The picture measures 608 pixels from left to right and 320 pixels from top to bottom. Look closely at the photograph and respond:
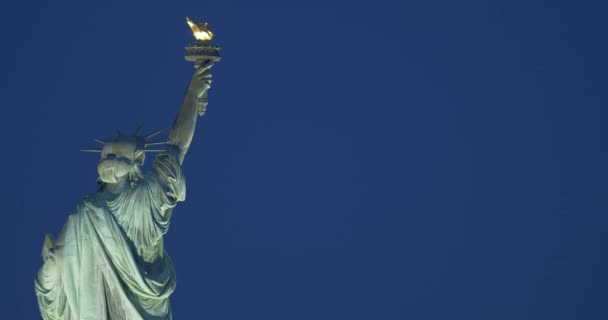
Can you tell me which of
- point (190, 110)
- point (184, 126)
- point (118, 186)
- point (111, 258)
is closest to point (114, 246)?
point (111, 258)

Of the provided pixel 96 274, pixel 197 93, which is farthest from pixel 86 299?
pixel 197 93

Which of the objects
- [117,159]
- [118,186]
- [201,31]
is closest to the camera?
[117,159]

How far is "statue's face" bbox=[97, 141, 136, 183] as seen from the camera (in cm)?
2078

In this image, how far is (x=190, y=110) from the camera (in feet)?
69.7

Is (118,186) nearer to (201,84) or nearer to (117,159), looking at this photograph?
(117,159)

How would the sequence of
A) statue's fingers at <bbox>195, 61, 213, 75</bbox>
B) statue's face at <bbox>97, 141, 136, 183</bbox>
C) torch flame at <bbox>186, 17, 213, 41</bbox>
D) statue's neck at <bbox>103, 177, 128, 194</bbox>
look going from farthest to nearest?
statue's fingers at <bbox>195, 61, 213, 75</bbox> < torch flame at <bbox>186, 17, 213, 41</bbox> < statue's neck at <bbox>103, 177, 128, 194</bbox> < statue's face at <bbox>97, 141, 136, 183</bbox>

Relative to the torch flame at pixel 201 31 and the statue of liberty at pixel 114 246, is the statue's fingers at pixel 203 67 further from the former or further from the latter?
the statue of liberty at pixel 114 246

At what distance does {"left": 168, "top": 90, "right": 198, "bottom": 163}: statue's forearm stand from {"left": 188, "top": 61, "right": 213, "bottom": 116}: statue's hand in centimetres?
3

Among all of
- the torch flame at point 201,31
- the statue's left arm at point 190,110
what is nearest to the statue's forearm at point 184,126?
the statue's left arm at point 190,110

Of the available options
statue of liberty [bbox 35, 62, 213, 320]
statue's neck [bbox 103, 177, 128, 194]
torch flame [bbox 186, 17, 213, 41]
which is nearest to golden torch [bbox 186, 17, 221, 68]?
torch flame [bbox 186, 17, 213, 41]

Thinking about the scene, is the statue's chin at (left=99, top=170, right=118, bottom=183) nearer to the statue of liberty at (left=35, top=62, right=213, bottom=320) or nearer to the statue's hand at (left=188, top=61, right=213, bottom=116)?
the statue of liberty at (left=35, top=62, right=213, bottom=320)

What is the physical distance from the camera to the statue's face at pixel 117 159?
2078cm

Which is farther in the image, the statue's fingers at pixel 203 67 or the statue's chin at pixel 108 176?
the statue's fingers at pixel 203 67

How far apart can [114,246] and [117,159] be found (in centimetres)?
63
